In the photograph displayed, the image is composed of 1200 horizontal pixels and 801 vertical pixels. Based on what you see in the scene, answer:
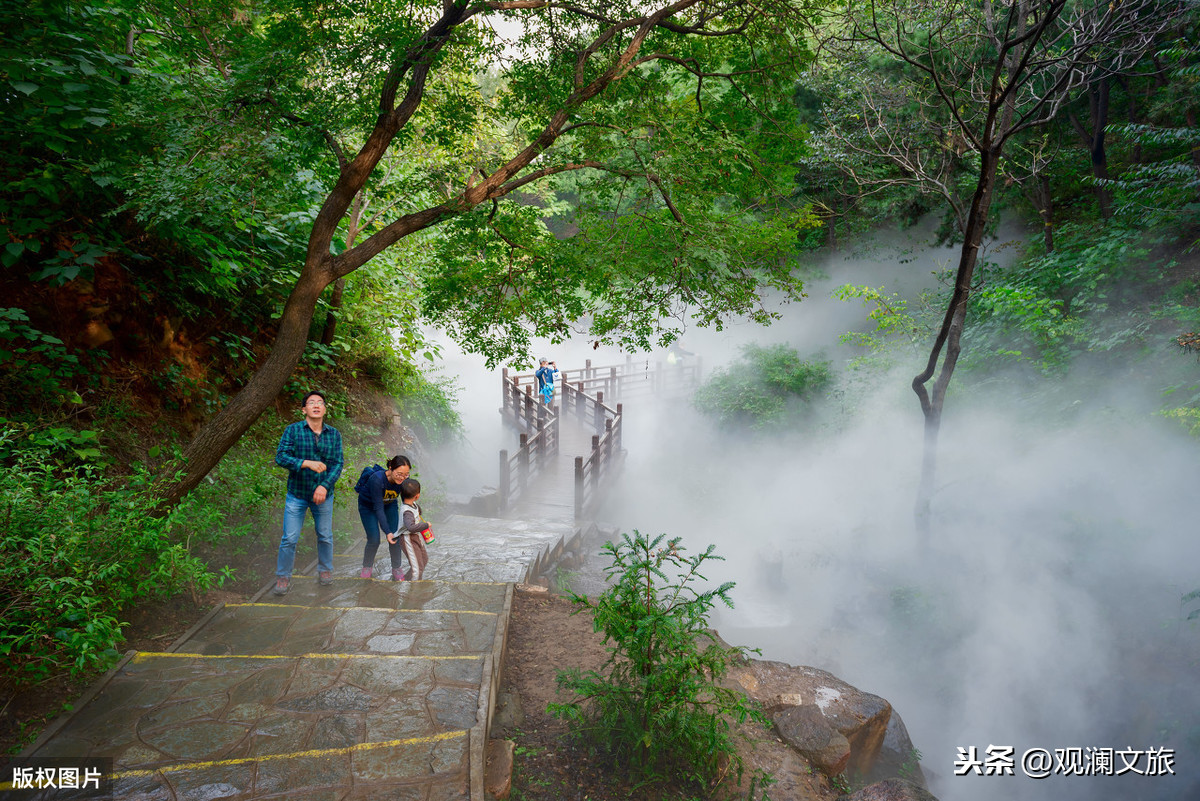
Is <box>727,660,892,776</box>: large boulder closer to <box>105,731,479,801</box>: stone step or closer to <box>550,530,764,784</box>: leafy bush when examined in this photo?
<box>550,530,764,784</box>: leafy bush

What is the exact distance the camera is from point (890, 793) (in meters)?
4.22

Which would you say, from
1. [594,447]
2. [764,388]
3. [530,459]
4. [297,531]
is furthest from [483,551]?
[764,388]

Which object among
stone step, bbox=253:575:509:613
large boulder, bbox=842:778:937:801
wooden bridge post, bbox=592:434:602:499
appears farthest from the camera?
wooden bridge post, bbox=592:434:602:499

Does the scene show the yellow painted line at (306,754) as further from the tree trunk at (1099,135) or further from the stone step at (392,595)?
the tree trunk at (1099,135)

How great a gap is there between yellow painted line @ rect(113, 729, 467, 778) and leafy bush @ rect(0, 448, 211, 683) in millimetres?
659

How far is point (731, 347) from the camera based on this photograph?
2575 cm

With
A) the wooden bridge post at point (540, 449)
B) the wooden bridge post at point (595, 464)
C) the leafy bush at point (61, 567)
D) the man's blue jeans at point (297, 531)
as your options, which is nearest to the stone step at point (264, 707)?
the leafy bush at point (61, 567)

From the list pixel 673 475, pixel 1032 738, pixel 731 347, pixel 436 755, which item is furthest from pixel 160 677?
pixel 731 347

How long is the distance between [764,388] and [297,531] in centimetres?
1580

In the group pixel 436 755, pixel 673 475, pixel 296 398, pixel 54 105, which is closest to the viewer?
pixel 436 755

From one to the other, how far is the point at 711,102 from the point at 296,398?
22.6 ft

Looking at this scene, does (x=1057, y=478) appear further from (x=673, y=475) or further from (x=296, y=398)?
(x=296, y=398)

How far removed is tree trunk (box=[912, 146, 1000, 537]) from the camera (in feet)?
24.7

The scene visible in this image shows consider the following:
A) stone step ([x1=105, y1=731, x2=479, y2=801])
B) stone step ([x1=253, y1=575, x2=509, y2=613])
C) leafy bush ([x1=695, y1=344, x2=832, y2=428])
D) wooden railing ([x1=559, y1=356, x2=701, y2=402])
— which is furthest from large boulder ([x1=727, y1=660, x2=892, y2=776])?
wooden railing ([x1=559, y1=356, x2=701, y2=402])
